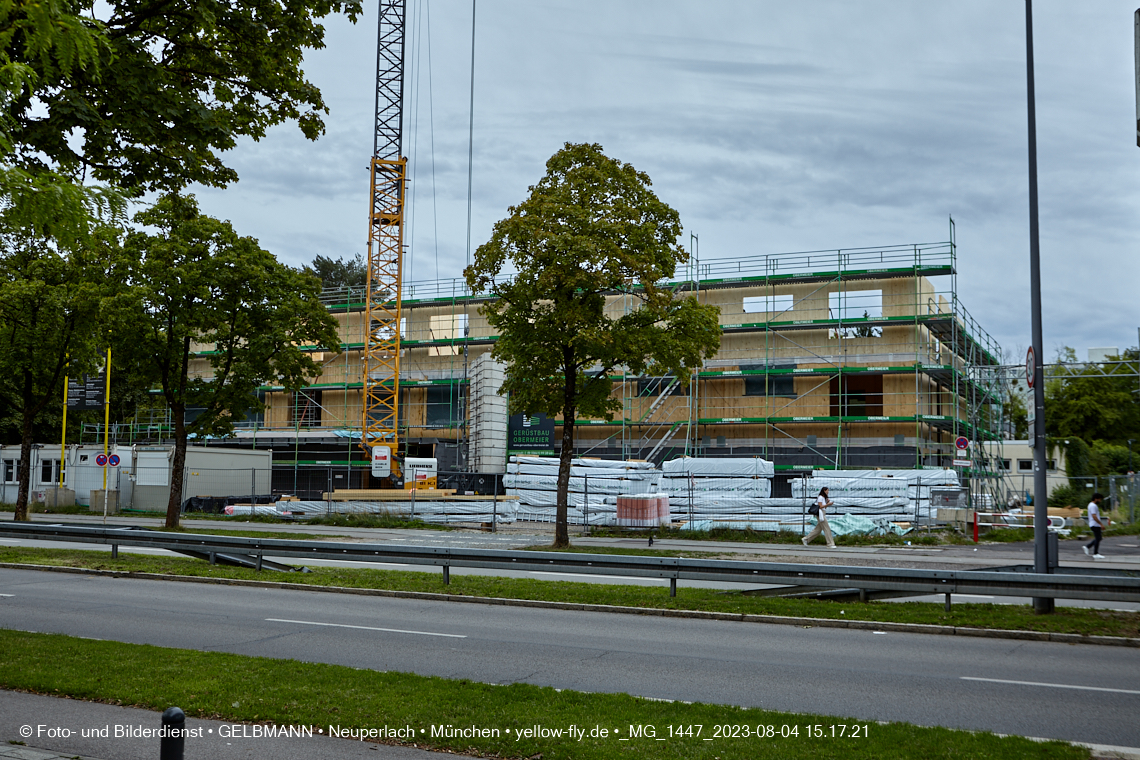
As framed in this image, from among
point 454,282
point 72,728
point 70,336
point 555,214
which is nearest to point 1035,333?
point 555,214

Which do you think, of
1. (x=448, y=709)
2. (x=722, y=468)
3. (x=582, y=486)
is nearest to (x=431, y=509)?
(x=582, y=486)

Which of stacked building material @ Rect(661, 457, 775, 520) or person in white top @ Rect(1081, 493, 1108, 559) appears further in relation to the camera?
stacked building material @ Rect(661, 457, 775, 520)

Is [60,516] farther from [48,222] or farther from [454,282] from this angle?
[48,222]

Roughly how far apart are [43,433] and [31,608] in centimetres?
5313

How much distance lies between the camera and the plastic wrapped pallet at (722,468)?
33562mm

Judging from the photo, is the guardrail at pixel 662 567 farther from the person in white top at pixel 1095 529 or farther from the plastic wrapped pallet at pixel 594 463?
the plastic wrapped pallet at pixel 594 463

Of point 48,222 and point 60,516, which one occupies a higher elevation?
point 48,222

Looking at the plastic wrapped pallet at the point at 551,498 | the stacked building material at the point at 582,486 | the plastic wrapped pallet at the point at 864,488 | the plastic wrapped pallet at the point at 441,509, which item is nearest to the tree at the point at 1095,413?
the plastic wrapped pallet at the point at 864,488

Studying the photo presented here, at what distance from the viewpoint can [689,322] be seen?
73.3ft

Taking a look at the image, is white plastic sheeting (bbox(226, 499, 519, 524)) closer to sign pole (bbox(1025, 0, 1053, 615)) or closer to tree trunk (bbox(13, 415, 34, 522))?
tree trunk (bbox(13, 415, 34, 522))

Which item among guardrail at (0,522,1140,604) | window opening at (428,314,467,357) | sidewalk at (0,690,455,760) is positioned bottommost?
sidewalk at (0,690,455,760)

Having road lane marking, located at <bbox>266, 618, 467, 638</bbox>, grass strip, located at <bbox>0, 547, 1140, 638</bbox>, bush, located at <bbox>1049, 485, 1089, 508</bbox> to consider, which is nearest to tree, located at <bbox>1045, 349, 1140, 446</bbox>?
bush, located at <bbox>1049, 485, 1089, 508</bbox>

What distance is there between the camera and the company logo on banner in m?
44.4

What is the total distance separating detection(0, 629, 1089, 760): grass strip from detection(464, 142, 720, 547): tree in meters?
13.9
